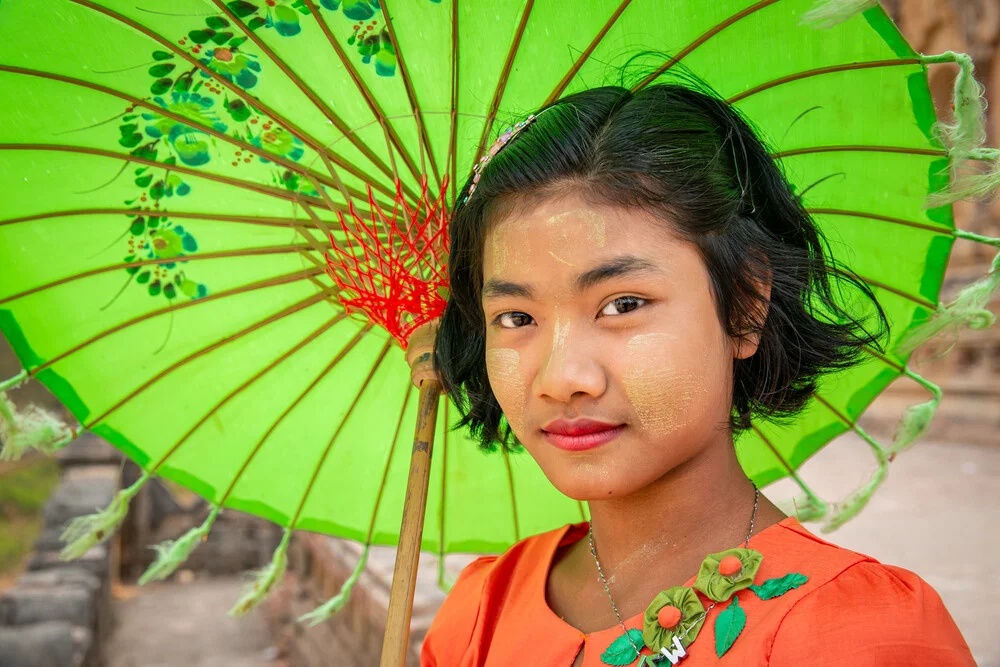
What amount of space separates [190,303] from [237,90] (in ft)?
1.54

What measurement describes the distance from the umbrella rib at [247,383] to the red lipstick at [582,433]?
79cm

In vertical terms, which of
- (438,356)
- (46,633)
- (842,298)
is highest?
(842,298)

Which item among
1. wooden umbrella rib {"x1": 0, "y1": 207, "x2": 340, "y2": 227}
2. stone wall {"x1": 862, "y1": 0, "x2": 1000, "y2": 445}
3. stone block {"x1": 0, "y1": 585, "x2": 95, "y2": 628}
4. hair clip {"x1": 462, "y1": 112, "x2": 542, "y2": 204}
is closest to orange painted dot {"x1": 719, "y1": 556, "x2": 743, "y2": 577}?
hair clip {"x1": 462, "y1": 112, "x2": 542, "y2": 204}

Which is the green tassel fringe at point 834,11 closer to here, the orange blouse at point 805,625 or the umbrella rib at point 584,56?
the umbrella rib at point 584,56

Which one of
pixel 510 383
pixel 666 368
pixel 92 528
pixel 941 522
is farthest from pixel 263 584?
pixel 941 522

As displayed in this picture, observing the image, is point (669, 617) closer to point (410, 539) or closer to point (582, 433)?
point (582, 433)

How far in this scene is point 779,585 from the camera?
120 cm

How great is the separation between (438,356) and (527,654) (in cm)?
54

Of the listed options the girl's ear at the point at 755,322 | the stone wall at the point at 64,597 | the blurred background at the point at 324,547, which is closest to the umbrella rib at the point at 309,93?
the girl's ear at the point at 755,322

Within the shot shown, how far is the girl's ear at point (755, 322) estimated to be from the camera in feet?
4.27

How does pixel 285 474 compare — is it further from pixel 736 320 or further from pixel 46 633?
pixel 46 633


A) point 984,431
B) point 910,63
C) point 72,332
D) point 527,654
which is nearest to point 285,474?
point 72,332

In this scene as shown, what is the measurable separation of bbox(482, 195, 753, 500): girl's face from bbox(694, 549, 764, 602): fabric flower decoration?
15 centimetres

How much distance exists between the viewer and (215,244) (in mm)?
1800
